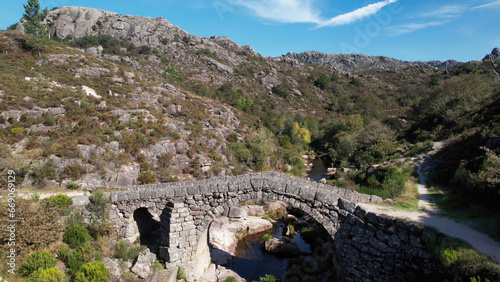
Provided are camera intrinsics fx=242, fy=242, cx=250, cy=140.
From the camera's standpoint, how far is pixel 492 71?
6650 centimetres

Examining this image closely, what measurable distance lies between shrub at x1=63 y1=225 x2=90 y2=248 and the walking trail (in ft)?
41.8

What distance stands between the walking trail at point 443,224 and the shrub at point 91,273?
10.9 metres

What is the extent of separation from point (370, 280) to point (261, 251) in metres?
9.44

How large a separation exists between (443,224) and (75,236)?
15.1 metres

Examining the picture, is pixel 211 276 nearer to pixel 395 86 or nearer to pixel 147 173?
pixel 147 173

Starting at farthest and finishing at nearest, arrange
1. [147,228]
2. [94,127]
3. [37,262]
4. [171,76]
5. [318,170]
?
[171,76], [318,170], [94,127], [147,228], [37,262]

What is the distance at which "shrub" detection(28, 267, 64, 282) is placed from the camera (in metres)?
8.50

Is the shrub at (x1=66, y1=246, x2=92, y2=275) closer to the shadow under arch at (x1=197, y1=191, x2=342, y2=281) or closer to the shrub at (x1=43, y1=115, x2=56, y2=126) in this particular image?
the shadow under arch at (x1=197, y1=191, x2=342, y2=281)

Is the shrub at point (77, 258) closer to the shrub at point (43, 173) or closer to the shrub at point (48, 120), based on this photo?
the shrub at point (43, 173)

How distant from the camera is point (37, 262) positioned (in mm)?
9109

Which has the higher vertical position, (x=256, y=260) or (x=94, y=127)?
(x=94, y=127)

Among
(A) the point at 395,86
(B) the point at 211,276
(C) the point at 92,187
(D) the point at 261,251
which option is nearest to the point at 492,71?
(A) the point at 395,86

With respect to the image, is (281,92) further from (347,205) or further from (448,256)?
(448,256)

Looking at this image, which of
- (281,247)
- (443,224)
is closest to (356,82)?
(281,247)
